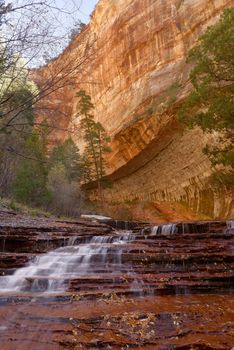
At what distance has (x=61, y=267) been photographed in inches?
317

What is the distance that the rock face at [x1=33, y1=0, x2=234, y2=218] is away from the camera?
83.2 feet

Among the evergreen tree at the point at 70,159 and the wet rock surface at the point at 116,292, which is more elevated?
the evergreen tree at the point at 70,159

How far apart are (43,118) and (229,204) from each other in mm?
19563

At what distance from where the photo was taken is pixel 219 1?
84.3 feet

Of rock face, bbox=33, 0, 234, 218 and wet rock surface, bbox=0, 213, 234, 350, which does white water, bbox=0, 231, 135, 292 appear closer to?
wet rock surface, bbox=0, 213, 234, 350

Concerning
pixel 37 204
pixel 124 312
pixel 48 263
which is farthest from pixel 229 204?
pixel 124 312

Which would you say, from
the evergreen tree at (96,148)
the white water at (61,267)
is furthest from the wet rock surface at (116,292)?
the evergreen tree at (96,148)

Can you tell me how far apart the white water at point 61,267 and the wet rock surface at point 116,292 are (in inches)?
0.8

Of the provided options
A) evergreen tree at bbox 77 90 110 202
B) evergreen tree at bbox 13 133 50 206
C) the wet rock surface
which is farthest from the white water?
evergreen tree at bbox 77 90 110 202

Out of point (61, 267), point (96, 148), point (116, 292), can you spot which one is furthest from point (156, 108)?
point (116, 292)

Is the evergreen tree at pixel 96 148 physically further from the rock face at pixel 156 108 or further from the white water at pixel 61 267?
the white water at pixel 61 267

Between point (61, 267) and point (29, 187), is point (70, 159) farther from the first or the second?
point (61, 267)

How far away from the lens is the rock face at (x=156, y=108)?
83.2 ft

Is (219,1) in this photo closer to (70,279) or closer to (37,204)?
(37,204)
